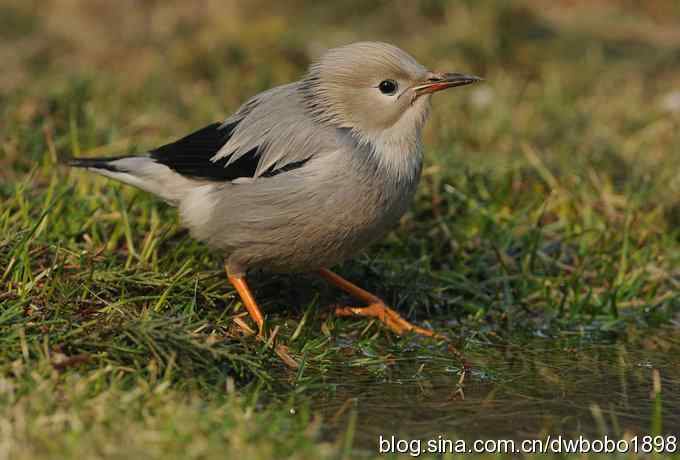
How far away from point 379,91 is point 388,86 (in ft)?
0.16

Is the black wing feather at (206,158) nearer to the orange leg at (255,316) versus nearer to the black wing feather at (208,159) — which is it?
the black wing feather at (208,159)

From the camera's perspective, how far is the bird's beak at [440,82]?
4621mm

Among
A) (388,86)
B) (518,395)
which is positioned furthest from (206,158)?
(518,395)

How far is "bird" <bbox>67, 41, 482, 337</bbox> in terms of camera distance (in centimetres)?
446

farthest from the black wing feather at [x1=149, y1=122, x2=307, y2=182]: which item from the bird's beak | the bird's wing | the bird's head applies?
the bird's beak

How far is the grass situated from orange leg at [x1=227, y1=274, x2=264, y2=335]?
0.23 ft

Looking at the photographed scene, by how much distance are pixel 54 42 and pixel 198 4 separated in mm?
1501

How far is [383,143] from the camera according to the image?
462 cm

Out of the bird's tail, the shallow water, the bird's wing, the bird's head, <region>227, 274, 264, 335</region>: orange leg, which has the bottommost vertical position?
the shallow water

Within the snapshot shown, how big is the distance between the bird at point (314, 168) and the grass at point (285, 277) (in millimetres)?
277

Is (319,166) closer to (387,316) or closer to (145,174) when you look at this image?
(387,316)

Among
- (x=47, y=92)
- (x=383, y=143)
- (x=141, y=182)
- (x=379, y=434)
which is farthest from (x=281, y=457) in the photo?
(x=47, y=92)

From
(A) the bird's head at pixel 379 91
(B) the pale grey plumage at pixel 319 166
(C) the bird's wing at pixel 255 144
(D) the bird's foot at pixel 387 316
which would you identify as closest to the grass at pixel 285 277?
(D) the bird's foot at pixel 387 316

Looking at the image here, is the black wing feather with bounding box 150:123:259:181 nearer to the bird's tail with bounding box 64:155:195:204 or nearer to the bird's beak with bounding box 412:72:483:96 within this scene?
the bird's tail with bounding box 64:155:195:204
